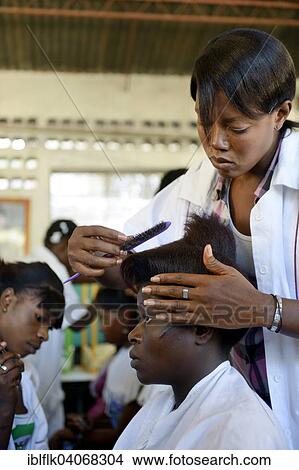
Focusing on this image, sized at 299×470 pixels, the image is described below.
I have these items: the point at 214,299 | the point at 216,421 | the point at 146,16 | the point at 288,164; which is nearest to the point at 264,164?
the point at 288,164

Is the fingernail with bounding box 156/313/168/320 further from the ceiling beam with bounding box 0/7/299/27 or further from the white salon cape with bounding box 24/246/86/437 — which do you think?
the ceiling beam with bounding box 0/7/299/27

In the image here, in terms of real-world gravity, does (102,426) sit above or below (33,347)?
below

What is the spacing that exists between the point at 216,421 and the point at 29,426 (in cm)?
48

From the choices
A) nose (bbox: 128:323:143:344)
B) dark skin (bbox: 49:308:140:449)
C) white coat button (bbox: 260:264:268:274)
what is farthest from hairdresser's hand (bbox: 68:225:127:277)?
dark skin (bbox: 49:308:140:449)

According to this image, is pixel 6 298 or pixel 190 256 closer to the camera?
pixel 190 256

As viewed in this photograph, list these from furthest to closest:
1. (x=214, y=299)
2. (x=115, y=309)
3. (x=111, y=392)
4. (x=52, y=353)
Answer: (x=111, y=392) → (x=115, y=309) → (x=52, y=353) → (x=214, y=299)

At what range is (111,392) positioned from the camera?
2.36m

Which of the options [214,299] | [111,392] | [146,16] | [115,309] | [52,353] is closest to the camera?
[214,299]

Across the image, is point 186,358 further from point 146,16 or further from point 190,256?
point 146,16

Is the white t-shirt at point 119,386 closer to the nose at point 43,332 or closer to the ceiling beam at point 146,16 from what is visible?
the nose at point 43,332

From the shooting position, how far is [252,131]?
40.7 inches

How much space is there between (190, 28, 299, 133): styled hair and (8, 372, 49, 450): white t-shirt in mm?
598

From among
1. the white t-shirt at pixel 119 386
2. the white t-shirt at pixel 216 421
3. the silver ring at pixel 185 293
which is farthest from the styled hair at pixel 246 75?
the white t-shirt at pixel 119 386

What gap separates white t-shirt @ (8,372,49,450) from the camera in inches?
49.1
